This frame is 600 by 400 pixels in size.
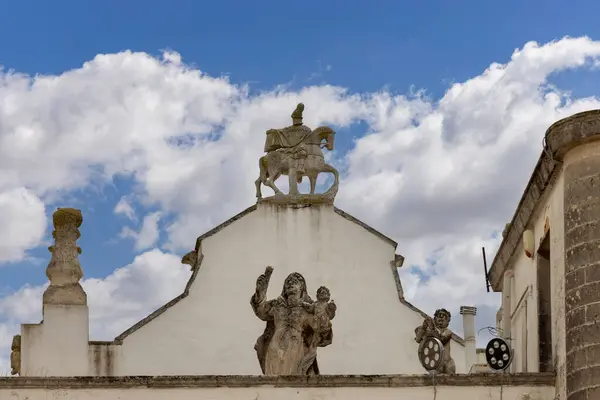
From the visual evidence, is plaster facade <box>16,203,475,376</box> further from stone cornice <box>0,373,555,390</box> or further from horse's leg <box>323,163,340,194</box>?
stone cornice <box>0,373,555,390</box>

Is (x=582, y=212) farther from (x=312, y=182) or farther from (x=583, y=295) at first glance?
(x=312, y=182)

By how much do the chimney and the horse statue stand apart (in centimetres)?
425

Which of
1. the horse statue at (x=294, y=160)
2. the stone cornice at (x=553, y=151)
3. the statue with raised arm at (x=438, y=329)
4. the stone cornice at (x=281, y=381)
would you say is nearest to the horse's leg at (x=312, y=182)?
the horse statue at (x=294, y=160)

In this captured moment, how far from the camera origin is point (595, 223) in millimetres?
26516

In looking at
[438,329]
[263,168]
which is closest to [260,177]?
[263,168]

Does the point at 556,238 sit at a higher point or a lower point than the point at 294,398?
higher

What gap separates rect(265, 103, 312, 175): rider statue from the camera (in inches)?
1704

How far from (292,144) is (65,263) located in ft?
18.7

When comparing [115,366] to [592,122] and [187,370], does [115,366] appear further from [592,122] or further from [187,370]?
[592,122]

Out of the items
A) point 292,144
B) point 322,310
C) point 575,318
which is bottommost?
point 575,318

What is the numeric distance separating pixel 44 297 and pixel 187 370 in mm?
3245

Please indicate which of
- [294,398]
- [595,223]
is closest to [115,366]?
[294,398]

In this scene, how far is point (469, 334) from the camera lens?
44.1m

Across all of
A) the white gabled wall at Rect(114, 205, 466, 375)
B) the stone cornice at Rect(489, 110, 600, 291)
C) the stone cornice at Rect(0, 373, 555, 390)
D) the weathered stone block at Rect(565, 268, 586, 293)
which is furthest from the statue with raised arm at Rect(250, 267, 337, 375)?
the white gabled wall at Rect(114, 205, 466, 375)
